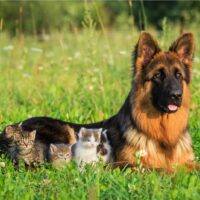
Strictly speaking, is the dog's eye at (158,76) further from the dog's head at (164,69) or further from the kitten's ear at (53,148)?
the kitten's ear at (53,148)

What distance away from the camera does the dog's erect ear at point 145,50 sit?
661 centimetres

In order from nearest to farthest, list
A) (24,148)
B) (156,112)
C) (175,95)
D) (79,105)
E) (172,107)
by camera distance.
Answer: (175,95)
(172,107)
(24,148)
(156,112)
(79,105)

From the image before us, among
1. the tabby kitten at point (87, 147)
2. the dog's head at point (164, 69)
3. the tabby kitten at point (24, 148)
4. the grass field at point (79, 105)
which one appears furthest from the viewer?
the tabby kitten at point (24, 148)

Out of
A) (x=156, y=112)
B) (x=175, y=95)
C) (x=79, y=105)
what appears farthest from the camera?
(x=79, y=105)

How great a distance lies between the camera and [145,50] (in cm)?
669

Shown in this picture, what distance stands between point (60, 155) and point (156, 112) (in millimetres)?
1236

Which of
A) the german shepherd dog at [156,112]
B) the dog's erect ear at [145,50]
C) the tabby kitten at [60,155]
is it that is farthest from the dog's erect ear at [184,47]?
the tabby kitten at [60,155]

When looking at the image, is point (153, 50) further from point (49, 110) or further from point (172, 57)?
point (49, 110)

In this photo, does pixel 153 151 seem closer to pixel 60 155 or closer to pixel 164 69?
pixel 164 69

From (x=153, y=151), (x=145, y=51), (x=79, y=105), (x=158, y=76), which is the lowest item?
(x=153, y=151)

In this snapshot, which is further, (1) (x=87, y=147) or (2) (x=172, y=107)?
(2) (x=172, y=107)

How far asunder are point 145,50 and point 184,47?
47 centimetres

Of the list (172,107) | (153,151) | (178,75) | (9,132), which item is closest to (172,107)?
(172,107)

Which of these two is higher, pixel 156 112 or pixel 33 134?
pixel 156 112
